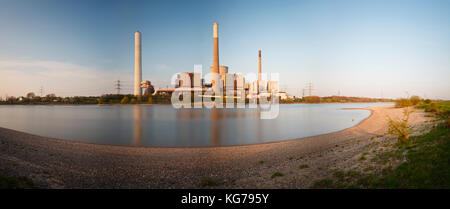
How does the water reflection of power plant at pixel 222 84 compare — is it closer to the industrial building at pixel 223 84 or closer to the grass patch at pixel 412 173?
the industrial building at pixel 223 84

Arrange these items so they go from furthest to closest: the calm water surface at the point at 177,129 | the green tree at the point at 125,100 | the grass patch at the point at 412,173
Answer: the green tree at the point at 125,100, the calm water surface at the point at 177,129, the grass patch at the point at 412,173

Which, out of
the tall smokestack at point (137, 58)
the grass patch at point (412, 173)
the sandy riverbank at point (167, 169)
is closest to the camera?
the grass patch at point (412, 173)

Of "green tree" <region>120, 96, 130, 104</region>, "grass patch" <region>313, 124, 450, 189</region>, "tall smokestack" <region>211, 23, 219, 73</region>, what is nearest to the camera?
"grass patch" <region>313, 124, 450, 189</region>

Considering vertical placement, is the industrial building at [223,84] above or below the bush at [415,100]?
above

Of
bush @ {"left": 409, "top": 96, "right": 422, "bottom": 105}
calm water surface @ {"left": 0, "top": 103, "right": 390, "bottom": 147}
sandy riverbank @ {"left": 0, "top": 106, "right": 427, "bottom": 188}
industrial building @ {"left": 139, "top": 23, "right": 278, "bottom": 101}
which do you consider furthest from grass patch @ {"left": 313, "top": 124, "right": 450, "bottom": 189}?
industrial building @ {"left": 139, "top": 23, "right": 278, "bottom": 101}

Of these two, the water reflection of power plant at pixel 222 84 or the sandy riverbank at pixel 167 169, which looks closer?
the sandy riverbank at pixel 167 169

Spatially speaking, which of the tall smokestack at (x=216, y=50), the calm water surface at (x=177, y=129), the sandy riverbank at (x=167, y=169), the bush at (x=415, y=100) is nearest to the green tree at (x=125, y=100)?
the tall smokestack at (x=216, y=50)

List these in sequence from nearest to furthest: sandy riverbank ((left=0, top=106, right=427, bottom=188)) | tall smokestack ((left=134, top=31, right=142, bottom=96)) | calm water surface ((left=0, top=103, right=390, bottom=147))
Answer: sandy riverbank ((left=0, top=106, right=427, bottom=188)) → calm water surface ((left=0, top=103, right=390, bottom=147)) → tall smokestack ((left=134, top=31, right=142, bottom=96))

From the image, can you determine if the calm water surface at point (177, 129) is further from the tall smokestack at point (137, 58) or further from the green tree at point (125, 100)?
the green tree at point (125, 100)

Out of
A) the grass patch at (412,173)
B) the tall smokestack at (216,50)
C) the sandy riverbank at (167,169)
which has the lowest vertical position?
the sandy riverbank at (167,169)

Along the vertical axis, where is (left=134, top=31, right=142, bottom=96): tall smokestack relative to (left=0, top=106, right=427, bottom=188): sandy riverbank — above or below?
above

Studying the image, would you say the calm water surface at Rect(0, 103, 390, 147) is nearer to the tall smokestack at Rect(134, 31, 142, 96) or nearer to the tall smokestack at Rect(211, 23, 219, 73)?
the tall smokestack at Rect(134, 31, 142, 96)
